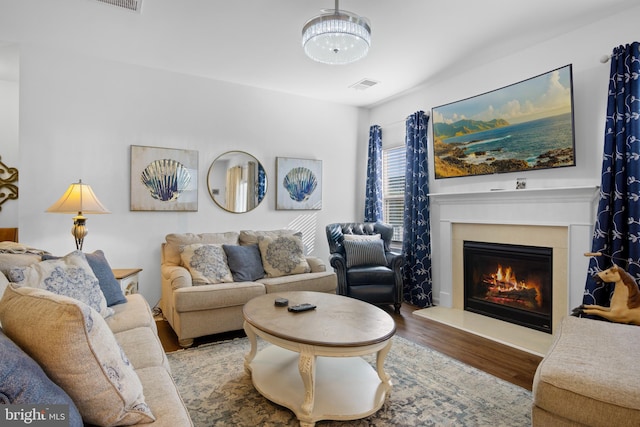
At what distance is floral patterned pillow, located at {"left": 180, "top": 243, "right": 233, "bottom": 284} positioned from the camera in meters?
3.19

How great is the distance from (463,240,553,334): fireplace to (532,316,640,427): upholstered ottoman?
1.61 meters

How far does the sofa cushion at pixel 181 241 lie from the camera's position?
3490 mm

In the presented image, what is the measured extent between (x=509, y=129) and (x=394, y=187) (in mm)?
1869

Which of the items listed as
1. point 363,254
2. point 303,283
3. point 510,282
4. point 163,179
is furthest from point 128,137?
point 510,282

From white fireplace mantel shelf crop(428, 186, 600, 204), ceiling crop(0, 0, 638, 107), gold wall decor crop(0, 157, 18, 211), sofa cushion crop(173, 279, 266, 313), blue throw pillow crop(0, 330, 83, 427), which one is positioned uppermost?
ceiling crop(0, 0, 638, 107)

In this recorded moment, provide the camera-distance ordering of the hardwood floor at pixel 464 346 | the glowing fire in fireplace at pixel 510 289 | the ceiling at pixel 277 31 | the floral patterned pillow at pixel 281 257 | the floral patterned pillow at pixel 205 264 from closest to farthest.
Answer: the hardwood floor at pixel 464 346, the ceiling at pixel 277 31, the floral patterned pillow at pixel 205 264, the glowing fire in fireplace at pixel 510 289, the floral patterned pillow at pixel 281 257

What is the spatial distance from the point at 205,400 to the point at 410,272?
291 cm

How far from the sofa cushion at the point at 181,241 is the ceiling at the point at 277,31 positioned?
1.82 meters

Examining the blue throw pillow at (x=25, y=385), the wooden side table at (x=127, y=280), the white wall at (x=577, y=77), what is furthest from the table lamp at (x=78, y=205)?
the white wall at (x=577, y=77)

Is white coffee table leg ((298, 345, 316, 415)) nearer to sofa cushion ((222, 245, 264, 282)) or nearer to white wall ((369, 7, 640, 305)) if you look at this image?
sofa cushion ((222, 245, 264, 282))

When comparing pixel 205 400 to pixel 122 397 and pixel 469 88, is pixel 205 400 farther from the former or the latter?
pixel 469 88

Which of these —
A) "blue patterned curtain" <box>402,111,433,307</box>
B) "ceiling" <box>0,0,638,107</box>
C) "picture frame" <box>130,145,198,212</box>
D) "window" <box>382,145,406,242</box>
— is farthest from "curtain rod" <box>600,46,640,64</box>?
"picture frame" <box>130,145,198,212</box>

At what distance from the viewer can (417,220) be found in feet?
13.9

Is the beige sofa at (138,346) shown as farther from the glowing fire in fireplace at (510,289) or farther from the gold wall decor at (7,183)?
the glowing fire in fireplace at (510,289)
